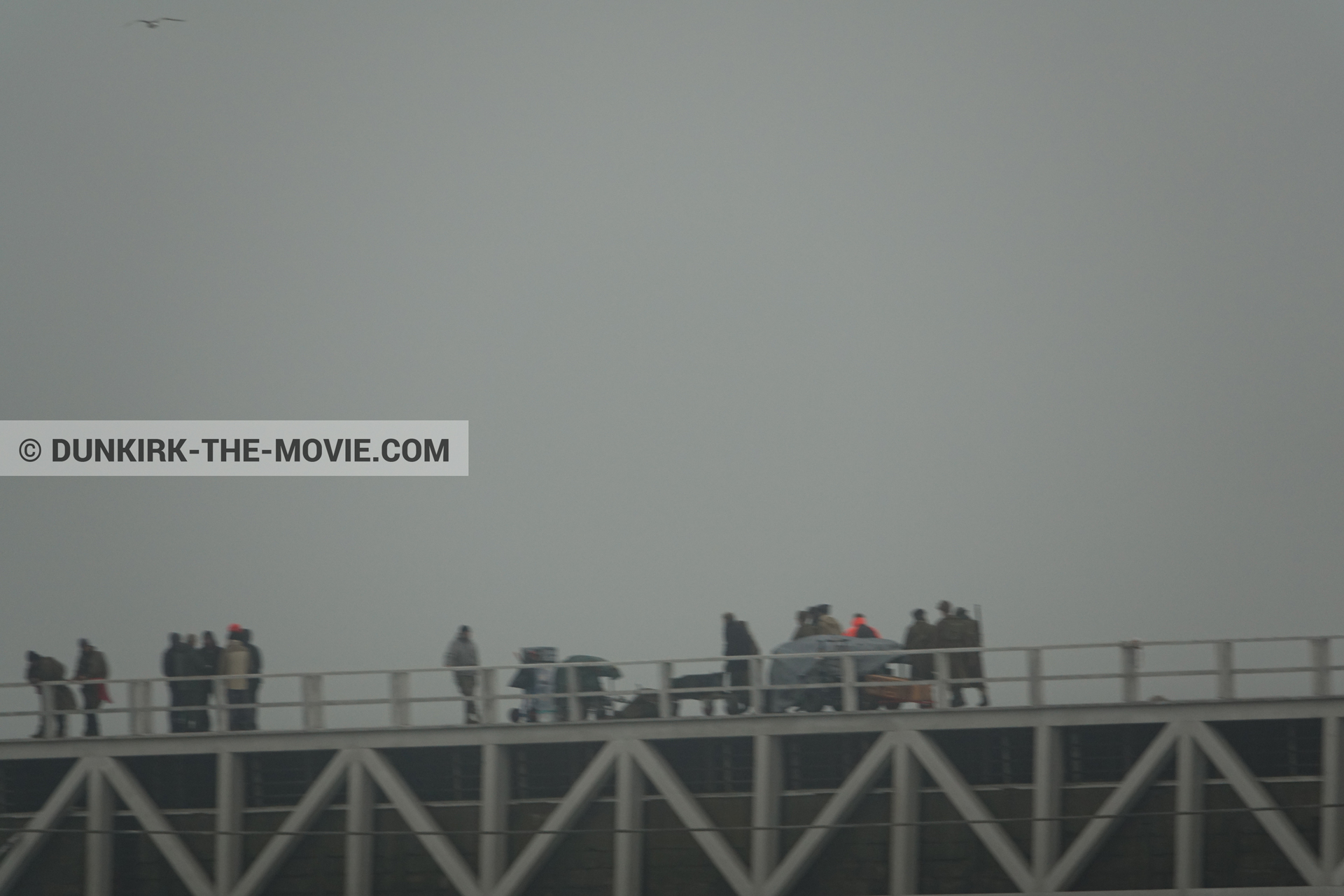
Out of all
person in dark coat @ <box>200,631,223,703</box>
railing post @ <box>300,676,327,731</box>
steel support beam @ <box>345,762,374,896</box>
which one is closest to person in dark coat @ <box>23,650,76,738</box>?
person in dark coat @ <box>200,631,223,703</box>

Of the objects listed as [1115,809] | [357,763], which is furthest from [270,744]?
[1115,809]

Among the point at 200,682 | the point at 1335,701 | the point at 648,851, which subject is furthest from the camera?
the point at 200,682

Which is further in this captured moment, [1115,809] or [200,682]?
[200,682]

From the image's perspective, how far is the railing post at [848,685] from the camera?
31719mm

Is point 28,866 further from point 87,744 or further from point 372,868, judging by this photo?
point 372,868

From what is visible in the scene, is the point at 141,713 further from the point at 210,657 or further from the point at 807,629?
the point at 807,629

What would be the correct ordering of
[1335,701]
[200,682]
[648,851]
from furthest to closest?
[200,682], [648,851], [1335,701]

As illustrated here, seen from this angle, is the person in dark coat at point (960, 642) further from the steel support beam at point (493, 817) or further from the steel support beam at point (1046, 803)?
the steel support beam at point (493, 817)

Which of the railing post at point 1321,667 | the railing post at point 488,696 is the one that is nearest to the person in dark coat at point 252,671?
the railing post at point 488,696

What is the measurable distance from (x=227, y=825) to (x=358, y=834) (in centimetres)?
211

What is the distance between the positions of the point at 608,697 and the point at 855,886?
4.61 m

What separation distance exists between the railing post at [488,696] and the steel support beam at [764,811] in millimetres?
3978

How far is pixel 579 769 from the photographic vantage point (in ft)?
108

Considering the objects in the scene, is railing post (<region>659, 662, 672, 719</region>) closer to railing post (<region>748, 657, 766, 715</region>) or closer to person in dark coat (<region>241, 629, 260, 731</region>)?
railing post (<region>748, 657, 766, 715</region>)
